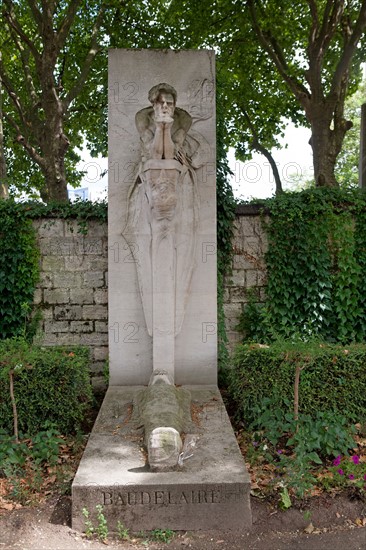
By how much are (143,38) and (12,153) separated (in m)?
5.48

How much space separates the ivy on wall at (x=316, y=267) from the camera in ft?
23.6

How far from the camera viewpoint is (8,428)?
16.6 feet

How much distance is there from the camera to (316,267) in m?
7.20

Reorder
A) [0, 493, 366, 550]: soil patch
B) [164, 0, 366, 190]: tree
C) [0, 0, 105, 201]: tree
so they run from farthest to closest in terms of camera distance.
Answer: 1. [164, 0, 366, 190]: tree
2. [0, 0, 105, 201]: tree
3. [0, 493, 366, 550]: soil patch

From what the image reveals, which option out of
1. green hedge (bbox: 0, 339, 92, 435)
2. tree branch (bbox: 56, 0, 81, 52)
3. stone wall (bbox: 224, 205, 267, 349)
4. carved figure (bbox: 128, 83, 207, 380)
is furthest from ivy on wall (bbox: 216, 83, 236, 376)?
tree branch (bbox: 56, 0, 81, 52)

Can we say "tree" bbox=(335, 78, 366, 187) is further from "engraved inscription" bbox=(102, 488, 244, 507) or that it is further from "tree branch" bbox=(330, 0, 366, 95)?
"engraved inscription" bbox=(102, 488, 244, 507)

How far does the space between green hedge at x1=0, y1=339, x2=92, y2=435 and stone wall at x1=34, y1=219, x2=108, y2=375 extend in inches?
83.3

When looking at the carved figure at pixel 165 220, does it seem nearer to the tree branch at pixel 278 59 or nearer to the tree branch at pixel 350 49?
the tree branch at pixel 350 49

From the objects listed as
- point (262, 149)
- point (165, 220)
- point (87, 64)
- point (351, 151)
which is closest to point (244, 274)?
point (165, 220)

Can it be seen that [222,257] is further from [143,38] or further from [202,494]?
[143,38]

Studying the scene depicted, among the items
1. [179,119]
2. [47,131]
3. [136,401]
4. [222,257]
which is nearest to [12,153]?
[47,131]

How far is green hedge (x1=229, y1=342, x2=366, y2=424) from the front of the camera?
5.13 meters

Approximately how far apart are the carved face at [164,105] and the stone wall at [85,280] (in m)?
2.70

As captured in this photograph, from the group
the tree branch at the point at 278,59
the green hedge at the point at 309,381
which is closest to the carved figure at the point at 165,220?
the green hedge at the point at 309,381
